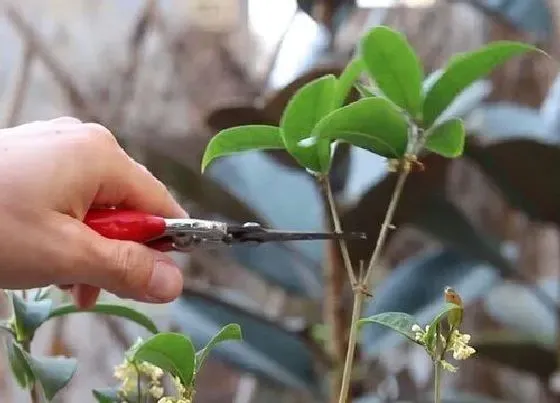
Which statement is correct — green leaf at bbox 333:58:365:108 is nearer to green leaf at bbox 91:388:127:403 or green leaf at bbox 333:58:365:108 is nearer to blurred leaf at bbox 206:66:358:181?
green leaf at bbox 91:388:127:403

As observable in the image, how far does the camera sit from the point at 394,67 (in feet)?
1.42

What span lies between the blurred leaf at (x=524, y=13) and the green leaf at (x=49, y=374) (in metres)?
0.76

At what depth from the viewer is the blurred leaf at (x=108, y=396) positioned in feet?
1.58

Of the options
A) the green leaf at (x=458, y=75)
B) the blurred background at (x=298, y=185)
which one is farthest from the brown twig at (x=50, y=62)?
the green leaf at (x=458, y=75)

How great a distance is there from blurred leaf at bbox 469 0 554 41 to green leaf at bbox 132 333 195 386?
0.78m

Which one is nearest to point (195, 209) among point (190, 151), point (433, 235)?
point (190, 151)

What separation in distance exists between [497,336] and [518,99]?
20.3 inches

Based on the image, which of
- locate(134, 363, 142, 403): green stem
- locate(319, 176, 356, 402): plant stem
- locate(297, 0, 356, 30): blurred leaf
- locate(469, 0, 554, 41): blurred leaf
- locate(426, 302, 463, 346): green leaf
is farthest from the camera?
locate(469, 0, 554, 41): blurred leaf

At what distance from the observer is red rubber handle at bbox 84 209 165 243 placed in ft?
1.43

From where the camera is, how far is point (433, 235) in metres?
0.89

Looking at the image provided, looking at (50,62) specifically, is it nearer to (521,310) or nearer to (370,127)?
(521,310)

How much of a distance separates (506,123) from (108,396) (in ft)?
1.96

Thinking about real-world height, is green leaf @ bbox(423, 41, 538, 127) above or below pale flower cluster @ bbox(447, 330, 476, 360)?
above

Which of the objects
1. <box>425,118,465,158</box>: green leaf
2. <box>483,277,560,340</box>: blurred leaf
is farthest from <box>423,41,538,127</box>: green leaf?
<box>483,277,560,340</box>: blurred leaf
